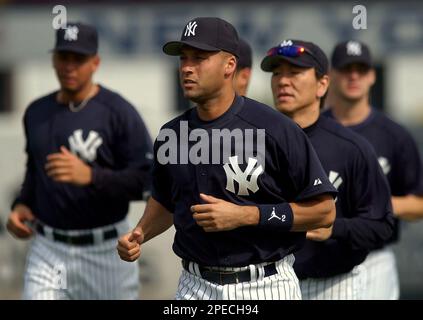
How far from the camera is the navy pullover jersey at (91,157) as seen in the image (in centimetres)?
754

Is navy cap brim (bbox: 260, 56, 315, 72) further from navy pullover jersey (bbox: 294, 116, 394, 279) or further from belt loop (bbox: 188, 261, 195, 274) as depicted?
belt loop (bbox: 188, 261, 195, 274)

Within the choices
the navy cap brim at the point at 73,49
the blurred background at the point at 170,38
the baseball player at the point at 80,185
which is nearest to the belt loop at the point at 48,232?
the baseball player at the point at 80,185

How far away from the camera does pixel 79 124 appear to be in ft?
25.0

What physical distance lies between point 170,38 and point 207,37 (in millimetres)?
17320

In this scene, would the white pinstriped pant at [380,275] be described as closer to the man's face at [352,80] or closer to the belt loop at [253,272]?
the man's face at [352,80]

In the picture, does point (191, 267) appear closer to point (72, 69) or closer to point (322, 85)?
point (322, 85)

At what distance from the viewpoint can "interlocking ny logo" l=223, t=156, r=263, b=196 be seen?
5.39 metres

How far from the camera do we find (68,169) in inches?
281

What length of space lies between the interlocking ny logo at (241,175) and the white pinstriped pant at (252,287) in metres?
0.42

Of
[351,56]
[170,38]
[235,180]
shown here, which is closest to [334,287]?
[235,180]

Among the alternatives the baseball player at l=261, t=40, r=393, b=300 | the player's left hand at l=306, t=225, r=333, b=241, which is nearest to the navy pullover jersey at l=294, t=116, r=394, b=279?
the baseball player at l=261, t=40, r=393, b=300

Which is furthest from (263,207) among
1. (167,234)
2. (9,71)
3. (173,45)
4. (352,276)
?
(9,71)

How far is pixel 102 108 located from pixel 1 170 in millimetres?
6071

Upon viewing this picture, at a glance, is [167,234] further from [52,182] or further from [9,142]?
[52,182]
